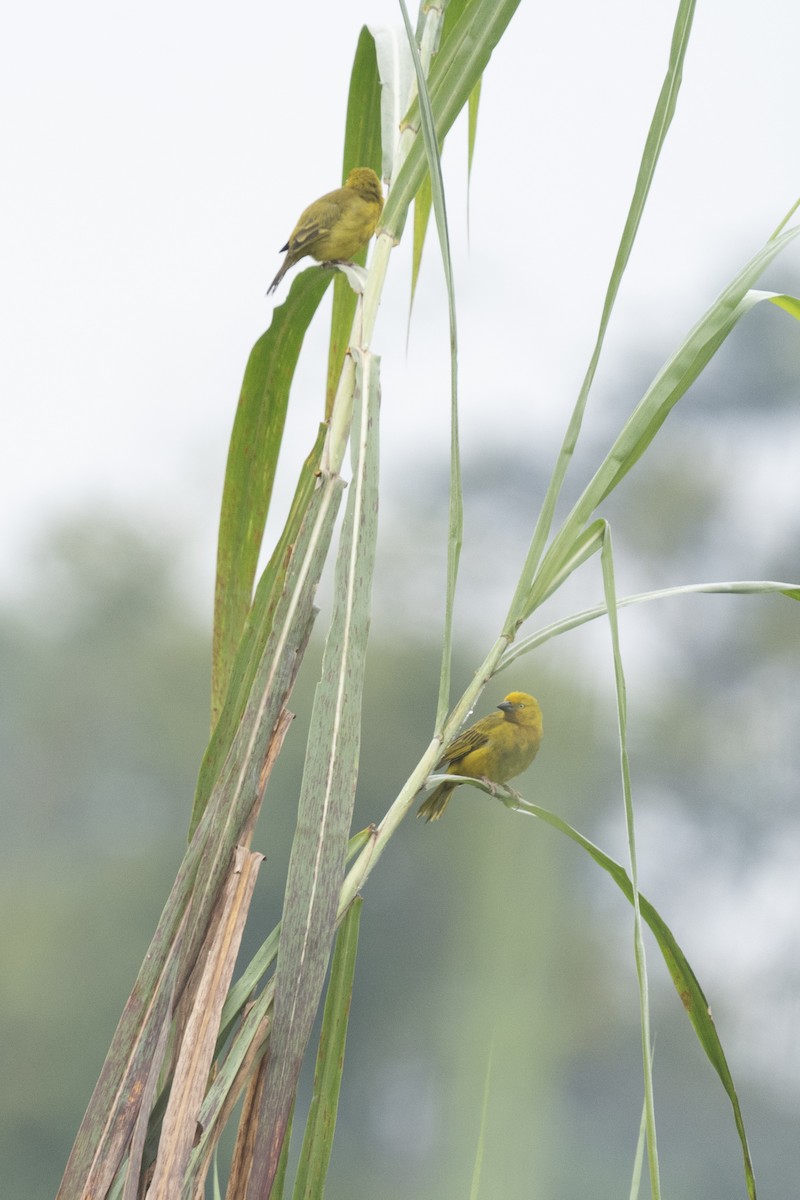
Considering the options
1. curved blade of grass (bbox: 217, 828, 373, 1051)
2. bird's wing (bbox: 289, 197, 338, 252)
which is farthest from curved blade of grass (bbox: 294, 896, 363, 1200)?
bird's wing (bbox: 289, 197, 338, 252)

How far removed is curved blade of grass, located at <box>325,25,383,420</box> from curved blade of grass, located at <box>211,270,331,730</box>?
0.08 feet

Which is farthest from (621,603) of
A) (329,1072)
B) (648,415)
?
(329,1072)

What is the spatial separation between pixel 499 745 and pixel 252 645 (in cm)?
29

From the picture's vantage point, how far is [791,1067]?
1.28 metres

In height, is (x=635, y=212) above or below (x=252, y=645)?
above

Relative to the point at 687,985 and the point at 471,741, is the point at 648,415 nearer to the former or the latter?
the point at 687,985

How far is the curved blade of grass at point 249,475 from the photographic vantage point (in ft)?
1.21

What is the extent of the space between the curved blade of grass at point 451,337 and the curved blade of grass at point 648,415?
1.1 inches

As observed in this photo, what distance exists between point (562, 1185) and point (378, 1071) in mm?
254

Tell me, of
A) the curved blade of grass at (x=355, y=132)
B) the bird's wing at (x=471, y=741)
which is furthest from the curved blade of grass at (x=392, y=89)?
the bird's wing at (x=471, y=741)

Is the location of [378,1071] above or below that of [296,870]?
below

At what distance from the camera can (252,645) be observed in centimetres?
33

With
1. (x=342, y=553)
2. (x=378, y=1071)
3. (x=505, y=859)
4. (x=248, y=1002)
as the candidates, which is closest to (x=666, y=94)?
(x=342, y=553)

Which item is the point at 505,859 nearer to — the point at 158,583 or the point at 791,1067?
the point at 791,1067
